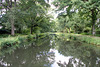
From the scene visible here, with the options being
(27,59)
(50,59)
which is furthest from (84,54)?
(27,59)

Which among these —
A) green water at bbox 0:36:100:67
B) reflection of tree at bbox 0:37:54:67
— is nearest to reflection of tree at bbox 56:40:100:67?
green water at bbox 0:36:100:67

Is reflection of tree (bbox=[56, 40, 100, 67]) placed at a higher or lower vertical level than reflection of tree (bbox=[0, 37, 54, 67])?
lower

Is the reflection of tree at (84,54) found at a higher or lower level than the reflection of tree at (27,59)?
lower

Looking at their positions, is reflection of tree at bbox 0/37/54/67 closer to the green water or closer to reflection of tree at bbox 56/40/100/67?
the green water

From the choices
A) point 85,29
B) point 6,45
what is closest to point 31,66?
point 6,45

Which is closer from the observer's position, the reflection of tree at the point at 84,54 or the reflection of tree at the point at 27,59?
the reflection of tree at the point at 27,59

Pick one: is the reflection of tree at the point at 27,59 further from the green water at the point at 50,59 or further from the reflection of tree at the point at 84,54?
the reflection of tree at the point at 84,54

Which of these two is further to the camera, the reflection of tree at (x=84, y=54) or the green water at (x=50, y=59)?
the reflection of tree at (x=84, y=54)

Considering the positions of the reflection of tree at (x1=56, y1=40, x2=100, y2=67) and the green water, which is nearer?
the green water

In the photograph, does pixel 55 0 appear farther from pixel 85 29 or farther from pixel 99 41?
pixel 85 29

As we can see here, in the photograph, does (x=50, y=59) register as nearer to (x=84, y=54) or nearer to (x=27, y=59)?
(x=27, y=59)

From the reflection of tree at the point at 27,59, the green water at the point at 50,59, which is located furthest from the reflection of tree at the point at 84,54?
the reflection of tree at the point at 27,59

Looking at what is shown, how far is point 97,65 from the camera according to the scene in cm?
447

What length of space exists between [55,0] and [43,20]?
11869 mm
